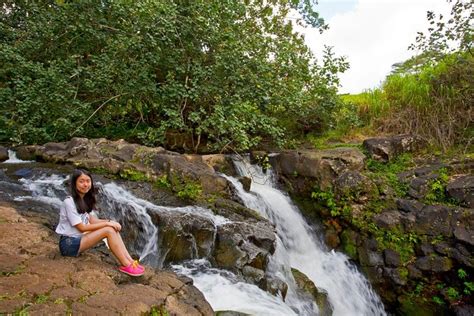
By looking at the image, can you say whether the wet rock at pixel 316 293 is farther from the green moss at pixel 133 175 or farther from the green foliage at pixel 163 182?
the green moss at pixel 133 175

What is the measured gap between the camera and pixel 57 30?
374 inches

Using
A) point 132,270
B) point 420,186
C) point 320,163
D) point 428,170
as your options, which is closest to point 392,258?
point 420,186

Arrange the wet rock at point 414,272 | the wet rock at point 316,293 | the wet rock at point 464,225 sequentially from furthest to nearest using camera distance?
the wet rock at point 414,272
the wet rock at point 464,225
the wet rock at point 316,293

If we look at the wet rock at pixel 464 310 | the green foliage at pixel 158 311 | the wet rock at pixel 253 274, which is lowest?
the wet rock at pixel 464 310

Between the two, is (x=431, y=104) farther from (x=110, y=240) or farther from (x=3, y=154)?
(x=3, y=154)

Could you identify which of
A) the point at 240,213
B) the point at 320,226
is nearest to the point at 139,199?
the point at 240,213

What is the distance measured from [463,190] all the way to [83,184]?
6790 millimetres

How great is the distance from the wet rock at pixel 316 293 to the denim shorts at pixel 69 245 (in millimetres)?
3522

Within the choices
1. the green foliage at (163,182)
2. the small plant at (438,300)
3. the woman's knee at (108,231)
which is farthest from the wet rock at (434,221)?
the woman's knee at (108,231)

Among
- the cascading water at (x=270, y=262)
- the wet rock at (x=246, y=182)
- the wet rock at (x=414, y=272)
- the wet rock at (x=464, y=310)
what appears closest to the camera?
the cascading water at (x=270, y=262)

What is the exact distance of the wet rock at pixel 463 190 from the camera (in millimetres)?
6887

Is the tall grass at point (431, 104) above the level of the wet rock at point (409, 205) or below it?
above

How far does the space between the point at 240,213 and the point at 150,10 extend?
4.78m

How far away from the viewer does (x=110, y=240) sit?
382 cm
